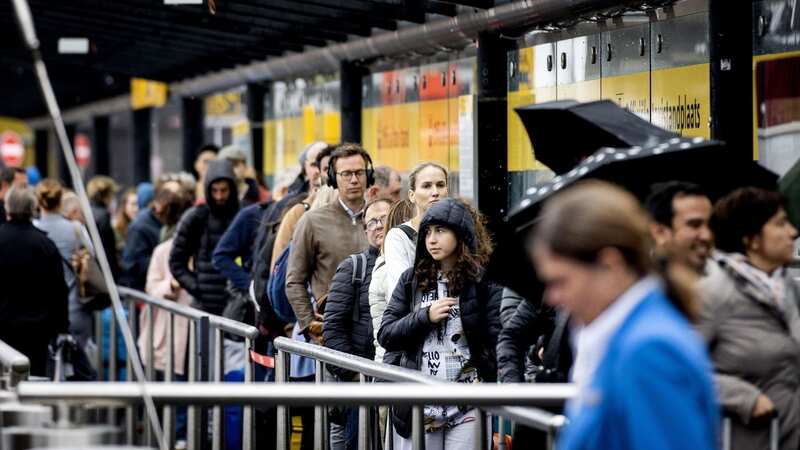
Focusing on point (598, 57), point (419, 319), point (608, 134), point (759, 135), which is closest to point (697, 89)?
point (759, 135)

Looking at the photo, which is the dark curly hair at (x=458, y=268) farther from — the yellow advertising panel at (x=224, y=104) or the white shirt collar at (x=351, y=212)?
the yellow advertising panel at (x=224, y=104)

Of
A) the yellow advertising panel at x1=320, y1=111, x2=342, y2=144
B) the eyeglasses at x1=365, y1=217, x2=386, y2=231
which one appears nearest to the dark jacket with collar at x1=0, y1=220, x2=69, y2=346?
the eyeglasses at x1=365, y1=217, x2=386, y2=231

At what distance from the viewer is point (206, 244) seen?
10.6 metres

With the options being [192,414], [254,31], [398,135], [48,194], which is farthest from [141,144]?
[192,414]

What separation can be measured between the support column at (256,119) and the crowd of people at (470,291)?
9.21ft

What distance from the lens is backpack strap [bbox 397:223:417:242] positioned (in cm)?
697

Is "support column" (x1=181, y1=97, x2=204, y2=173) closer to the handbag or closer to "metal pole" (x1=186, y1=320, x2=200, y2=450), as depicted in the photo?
the handbag

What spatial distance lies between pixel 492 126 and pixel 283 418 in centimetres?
333

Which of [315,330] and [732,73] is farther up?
[732,73]

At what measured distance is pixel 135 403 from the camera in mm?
4281

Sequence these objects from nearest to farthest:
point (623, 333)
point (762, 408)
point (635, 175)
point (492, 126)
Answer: point (623, 333) < point (762, 408) < point (635, 175) < point (492, 126)

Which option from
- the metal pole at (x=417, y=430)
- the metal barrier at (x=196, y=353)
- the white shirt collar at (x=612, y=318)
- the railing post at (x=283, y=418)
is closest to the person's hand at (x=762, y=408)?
the metal pole at (x=417, y=430)

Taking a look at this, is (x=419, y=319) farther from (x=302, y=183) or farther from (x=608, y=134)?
(x=302, y=183)

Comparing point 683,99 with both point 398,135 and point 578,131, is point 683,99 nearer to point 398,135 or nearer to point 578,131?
point 578,131
